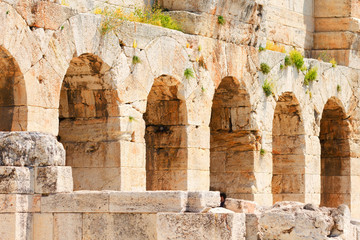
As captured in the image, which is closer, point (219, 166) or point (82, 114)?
point (82, 114)

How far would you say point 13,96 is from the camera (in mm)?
12227

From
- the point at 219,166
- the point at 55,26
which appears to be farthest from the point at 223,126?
the point at 55,26

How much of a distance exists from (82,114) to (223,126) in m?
4.48

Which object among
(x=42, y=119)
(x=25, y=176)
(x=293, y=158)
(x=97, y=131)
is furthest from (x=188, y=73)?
(x=25, y=176)

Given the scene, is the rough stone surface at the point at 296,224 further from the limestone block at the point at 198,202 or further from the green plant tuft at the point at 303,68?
the green plant tuft at the point at 303,68

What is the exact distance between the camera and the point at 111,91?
14.0 meters

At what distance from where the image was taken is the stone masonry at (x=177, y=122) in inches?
378

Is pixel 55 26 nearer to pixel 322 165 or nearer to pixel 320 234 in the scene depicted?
pixel 320 234

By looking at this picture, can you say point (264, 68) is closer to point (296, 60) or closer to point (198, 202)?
point (296, 60)

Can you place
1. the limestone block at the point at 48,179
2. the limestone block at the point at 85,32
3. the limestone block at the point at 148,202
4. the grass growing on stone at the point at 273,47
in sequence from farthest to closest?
the grass growing on stone at the point at 273,47 < the limestone block at the point at 85,32 < the limestone block at the point at 48,179 < the limestone block at the point at 148,202

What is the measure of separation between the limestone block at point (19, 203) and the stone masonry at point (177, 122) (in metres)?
0.01

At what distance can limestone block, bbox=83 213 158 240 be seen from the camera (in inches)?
370

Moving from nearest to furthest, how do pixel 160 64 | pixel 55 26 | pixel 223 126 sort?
1. pixel 55 26
2. pixel 160 64
3. pixel 223 126

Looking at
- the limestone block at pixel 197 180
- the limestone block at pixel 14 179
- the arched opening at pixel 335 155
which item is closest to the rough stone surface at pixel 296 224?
the limestone block at pixel 14 179
